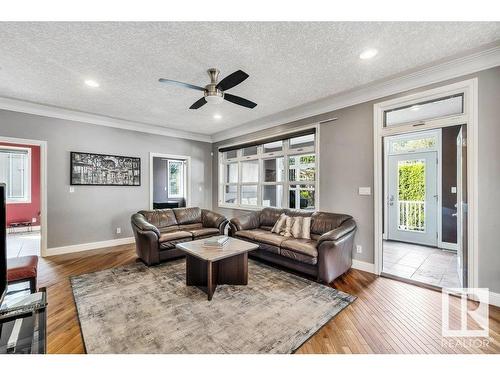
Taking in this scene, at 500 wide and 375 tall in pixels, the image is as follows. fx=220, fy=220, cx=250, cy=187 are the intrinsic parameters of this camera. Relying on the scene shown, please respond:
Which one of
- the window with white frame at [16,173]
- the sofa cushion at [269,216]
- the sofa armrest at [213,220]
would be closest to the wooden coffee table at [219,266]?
the sofa cushion at [269,216]

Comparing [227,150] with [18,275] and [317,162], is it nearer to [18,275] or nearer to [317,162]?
[317,162]

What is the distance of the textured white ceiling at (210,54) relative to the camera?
6.61 ft

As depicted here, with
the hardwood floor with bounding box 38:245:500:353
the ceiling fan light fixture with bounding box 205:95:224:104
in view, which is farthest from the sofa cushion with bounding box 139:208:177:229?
the ceiling fan light fixture with bounding box 205:95:224:104

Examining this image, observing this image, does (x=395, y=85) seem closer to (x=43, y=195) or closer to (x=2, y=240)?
(x=2, y=240)

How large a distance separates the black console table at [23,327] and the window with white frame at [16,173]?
711 centimetres

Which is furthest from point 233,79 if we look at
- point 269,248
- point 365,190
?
point 365,190

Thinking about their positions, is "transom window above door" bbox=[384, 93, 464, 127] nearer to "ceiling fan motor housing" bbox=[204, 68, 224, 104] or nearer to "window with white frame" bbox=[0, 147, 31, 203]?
"ceiling fan motor housing" bbox=[204, 68, 224, 104]

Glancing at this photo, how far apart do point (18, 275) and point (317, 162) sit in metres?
4.09

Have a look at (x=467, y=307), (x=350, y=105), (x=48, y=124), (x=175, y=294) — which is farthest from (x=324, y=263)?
(x=48, y=124)

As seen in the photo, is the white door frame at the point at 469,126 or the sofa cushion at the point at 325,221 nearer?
the white door frame at the point at 469,126

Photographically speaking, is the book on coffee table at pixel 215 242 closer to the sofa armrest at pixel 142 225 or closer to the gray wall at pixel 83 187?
the sofa armrest at pixel 142 225

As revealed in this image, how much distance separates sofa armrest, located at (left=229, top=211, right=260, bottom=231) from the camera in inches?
161

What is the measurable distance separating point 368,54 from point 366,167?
1565 millimetres

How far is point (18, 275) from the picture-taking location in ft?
6.86
